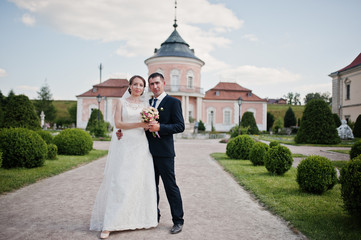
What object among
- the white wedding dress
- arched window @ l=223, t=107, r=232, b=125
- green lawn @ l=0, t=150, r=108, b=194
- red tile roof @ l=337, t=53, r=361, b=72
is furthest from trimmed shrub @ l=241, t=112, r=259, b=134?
the white wedding dress

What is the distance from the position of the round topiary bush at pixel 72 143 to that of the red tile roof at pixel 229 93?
93.6 ft

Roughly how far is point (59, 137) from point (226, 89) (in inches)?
1240

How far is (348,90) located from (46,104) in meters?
47.0

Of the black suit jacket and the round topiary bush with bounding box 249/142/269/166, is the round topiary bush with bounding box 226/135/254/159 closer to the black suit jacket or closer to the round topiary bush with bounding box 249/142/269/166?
the round topiary bush with bounding box 249/142/269/166

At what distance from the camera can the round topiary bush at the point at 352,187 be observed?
3.58 m

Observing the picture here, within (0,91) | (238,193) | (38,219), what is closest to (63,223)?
(38,219)

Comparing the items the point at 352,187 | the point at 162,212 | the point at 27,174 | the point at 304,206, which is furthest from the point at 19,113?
the point at 352,187

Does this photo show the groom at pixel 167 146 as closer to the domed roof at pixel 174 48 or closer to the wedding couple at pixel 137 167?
the wedding couple at pixel 137 167

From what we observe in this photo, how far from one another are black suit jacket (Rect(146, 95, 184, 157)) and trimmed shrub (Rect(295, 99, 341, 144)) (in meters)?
16.7

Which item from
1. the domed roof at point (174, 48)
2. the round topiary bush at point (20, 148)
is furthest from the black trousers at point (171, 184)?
the domed roof at point (174, 48)

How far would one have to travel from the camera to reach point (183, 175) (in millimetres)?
7918

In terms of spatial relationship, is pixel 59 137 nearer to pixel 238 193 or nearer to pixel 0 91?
pixel 238 193

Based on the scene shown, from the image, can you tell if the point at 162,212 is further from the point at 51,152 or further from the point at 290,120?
the point at 290,120

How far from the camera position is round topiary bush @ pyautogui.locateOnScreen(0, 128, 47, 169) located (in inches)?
296
